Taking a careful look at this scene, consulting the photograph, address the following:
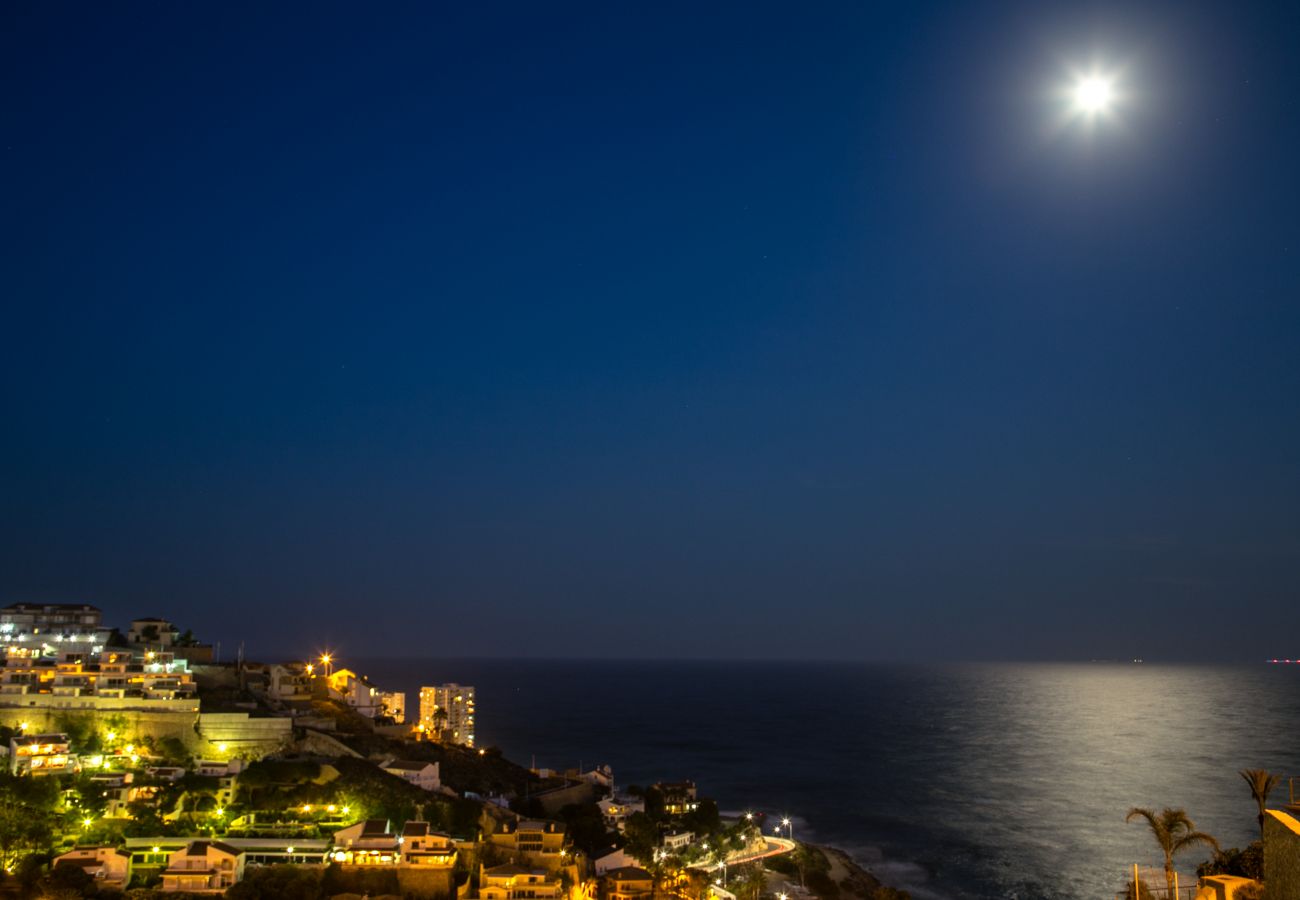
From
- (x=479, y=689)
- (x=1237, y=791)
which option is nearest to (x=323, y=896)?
(x=1237, y=791)

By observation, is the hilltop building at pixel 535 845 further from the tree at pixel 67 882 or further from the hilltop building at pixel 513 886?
the tree at pixel 67 882

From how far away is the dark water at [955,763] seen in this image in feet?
126

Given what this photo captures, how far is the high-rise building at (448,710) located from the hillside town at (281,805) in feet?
23.7

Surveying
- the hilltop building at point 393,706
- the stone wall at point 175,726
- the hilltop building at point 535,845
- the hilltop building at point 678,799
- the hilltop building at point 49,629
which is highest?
the hilltop building at point 49,629

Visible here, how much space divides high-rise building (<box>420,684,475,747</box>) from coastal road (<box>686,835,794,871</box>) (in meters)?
18.9

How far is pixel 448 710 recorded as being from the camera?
172 feet

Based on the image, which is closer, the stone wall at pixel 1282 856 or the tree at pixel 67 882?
the stone wall at pixel 1282 856

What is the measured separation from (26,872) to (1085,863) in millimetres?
34779

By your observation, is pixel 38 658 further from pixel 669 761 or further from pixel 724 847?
pixel 669 761

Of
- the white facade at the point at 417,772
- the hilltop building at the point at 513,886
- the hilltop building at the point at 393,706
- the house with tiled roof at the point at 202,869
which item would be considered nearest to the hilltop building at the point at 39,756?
the house with tiled roof at the point at 202,869

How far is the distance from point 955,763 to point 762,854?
104 feet

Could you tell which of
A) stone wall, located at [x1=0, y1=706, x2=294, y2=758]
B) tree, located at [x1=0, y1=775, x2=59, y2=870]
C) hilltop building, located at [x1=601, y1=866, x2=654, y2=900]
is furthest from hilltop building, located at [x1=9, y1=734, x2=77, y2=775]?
hilltop building, located at [x1=601, y1=866, x2=654, y2=900]

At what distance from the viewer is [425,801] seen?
3064cm

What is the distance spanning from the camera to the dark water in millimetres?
38312
